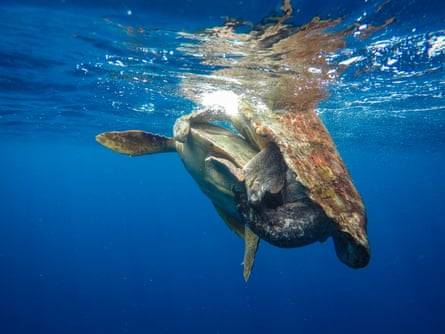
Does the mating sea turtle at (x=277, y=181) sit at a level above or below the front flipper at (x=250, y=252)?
above

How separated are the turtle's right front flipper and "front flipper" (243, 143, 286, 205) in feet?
7.88

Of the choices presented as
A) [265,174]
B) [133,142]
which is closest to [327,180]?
[265,174]

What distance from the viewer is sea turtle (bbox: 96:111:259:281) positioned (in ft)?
15.0

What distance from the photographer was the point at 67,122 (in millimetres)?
23625

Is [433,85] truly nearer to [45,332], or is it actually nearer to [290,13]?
[290,13]

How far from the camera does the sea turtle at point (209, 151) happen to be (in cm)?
457

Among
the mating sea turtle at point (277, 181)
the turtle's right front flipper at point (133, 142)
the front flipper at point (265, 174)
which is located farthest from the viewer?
the turtle's right front flipper at point (133, 142)

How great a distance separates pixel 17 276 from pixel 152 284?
30.1 m

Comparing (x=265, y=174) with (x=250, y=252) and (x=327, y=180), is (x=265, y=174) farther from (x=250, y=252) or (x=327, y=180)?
(x=250, y=252)

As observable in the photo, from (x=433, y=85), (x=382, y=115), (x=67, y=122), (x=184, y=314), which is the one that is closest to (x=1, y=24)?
(x=433, y=85)

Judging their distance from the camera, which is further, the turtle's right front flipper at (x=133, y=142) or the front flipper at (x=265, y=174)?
the turtle's right front flipper at (x=133, y=142)

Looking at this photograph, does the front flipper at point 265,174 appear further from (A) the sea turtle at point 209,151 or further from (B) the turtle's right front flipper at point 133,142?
(B) the turtle's right front flipper at point 133,142

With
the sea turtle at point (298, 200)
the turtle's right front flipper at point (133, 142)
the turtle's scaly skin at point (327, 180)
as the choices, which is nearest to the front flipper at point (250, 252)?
the sea turtle at point (298, 200)

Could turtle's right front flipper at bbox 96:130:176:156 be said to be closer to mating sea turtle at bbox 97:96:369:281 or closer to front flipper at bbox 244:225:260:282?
mating sea turtle at bbox 97:96:369:281
